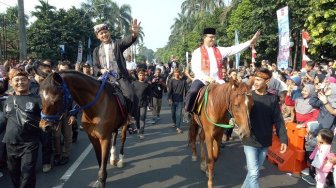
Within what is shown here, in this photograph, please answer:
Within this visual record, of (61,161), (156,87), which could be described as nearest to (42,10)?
(156,87)

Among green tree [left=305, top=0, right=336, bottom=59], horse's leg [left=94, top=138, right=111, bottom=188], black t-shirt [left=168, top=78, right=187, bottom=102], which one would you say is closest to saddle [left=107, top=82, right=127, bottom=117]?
horse's leg [left=94, top=138, right=111, bottom=188]

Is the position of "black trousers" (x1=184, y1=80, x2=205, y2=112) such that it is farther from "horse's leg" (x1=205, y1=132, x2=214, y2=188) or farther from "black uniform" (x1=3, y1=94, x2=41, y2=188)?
"black uniform" (x1=3, y1=94, x2=41, y2=188)

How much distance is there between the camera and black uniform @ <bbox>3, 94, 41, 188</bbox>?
5129 millimetres

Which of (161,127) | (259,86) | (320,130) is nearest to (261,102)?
(259,86)

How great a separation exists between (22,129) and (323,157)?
4798mm

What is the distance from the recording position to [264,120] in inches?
207

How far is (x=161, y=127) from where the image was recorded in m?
12.5

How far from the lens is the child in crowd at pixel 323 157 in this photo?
6035 millimetres

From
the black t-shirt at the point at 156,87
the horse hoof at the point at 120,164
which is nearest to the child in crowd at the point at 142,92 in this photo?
the black t-shirt at the point at 156,87

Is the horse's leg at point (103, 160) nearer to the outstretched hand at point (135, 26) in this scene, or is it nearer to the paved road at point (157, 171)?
the paved road at point (157, 171)

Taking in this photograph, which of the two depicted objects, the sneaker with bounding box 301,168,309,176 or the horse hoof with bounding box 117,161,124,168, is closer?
the sneaker with bounding box 301,168,309,176

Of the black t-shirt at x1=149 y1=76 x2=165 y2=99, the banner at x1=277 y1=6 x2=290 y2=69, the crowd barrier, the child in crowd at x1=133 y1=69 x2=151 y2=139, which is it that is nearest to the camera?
the crowd barrier

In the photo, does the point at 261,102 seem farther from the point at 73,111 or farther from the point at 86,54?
the point at 86,54

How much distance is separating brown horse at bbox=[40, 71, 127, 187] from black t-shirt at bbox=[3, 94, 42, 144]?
0.55 metres
